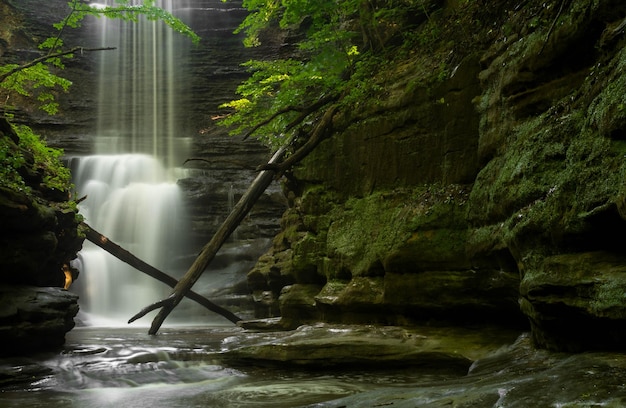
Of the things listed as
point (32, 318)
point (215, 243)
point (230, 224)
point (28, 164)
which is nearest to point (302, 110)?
point (230, 224)

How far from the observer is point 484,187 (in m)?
6.20

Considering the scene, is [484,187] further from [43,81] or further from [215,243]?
[43,81]

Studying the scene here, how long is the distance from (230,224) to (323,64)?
4.45 metres

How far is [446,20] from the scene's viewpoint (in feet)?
28.7

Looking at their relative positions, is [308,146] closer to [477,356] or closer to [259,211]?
[477,356]

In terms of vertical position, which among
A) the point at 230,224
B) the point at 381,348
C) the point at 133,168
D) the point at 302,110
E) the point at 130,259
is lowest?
the point at 381,348

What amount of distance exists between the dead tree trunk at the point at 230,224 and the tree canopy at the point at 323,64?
0.60 m

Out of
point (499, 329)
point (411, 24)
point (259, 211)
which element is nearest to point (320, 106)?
point (411, 24)

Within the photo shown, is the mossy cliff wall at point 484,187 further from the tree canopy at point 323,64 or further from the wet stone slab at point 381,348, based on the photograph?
the tree canopy at point 323,64

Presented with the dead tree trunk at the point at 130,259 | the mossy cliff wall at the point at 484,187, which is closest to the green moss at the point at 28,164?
the dead tree trunk at the point at 130,259

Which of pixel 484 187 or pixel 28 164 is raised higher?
pixel 28 164

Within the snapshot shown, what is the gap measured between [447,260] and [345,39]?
18.6ft

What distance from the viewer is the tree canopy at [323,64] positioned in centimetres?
936

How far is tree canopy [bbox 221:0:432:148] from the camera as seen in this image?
368 inches
